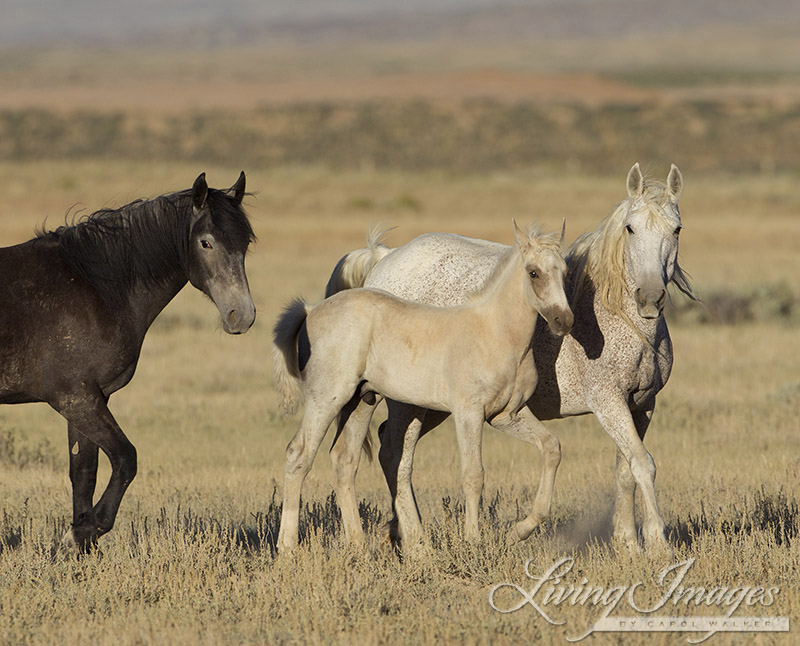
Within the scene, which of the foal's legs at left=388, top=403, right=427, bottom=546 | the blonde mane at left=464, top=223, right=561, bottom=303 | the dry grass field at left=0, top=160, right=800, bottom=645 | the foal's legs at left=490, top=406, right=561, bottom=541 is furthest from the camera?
the foal's legs at left=388, top=403, right=427, bottom=546

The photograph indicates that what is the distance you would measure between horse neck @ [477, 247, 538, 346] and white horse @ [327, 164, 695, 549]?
1.65ft

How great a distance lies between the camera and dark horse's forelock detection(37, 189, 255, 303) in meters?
6.07

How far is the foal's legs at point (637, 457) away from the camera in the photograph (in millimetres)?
6039

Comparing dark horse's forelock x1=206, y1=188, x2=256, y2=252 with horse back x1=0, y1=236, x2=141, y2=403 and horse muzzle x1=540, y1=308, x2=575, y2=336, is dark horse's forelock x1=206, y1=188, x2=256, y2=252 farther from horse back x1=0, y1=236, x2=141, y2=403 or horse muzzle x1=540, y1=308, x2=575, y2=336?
horse muzzle x1=540, y1=308, x2=575, y2=336

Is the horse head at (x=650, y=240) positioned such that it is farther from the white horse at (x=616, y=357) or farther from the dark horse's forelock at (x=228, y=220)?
the dark horse's forelock at (x=228, y=220)

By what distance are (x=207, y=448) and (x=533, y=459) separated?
297 cm

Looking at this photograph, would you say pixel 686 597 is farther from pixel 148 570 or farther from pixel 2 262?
pixel 2 262

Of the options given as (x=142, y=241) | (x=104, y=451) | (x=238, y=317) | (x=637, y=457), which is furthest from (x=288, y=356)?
(x=637, y=457)

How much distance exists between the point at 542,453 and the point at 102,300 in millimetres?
2519

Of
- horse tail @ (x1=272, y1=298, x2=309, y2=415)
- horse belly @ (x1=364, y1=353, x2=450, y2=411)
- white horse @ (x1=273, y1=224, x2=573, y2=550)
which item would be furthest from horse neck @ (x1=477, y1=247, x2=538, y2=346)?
horse tail @ (x1=272, y1=298, x2=309, y2=415)

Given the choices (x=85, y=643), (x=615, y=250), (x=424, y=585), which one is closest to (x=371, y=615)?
(x=424, y=585)

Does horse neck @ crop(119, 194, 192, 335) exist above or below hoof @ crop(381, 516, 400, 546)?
above

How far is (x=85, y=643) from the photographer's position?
5004 mm

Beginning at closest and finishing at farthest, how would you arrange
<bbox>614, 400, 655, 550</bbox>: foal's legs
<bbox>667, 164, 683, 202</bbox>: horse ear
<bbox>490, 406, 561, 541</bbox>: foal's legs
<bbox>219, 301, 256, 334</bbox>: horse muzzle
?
<bbox>219, 301, 256, 334</bbox>: horse muzzle → <bbox>490, 406, 561, 541</bbox>: foal's legs → <bbox>667, 164, 683, 202</bbox>: horse ear → <bbox>614, 400, 655, 550</bbox>: foal's legs
